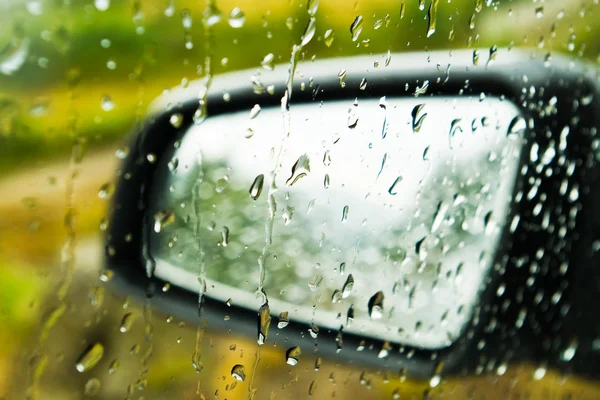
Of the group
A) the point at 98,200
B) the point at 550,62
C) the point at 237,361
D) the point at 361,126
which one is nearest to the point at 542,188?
the point at 550,62

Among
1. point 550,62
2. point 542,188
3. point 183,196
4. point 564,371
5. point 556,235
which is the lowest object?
point 564,371

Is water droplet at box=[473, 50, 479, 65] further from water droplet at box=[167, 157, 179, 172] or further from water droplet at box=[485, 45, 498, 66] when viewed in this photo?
water droplet at box=[167, 157, 179, 172]

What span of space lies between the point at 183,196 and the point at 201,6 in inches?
8.0

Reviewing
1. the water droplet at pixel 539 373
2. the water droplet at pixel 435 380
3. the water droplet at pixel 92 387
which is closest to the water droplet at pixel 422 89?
the water droplet at pixel 435 380

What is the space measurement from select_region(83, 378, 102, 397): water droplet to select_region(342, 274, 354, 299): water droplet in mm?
356

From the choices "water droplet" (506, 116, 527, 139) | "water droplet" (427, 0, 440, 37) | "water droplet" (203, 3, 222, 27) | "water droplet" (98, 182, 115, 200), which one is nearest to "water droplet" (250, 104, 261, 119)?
"water droplet" (203, 3, 222, 27)

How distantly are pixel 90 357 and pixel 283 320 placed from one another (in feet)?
0.84

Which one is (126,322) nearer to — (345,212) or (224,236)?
(224,236)

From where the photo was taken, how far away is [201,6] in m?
0.68

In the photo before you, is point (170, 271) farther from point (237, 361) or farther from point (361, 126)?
point (361, 126)

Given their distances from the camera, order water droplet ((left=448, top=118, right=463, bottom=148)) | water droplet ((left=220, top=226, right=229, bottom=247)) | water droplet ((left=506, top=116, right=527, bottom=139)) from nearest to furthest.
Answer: water droplet ((left=220, top=226, right=229, bottom=247))
water droplet ((left=448, top=118, right=463, bottom=148))
water droplet ((left=506, top=116, right=527, bottom=139))

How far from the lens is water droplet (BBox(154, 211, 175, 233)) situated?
662mm

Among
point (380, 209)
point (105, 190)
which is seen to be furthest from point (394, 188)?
point (105, 190)

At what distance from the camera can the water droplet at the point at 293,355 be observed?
0.79 metres
